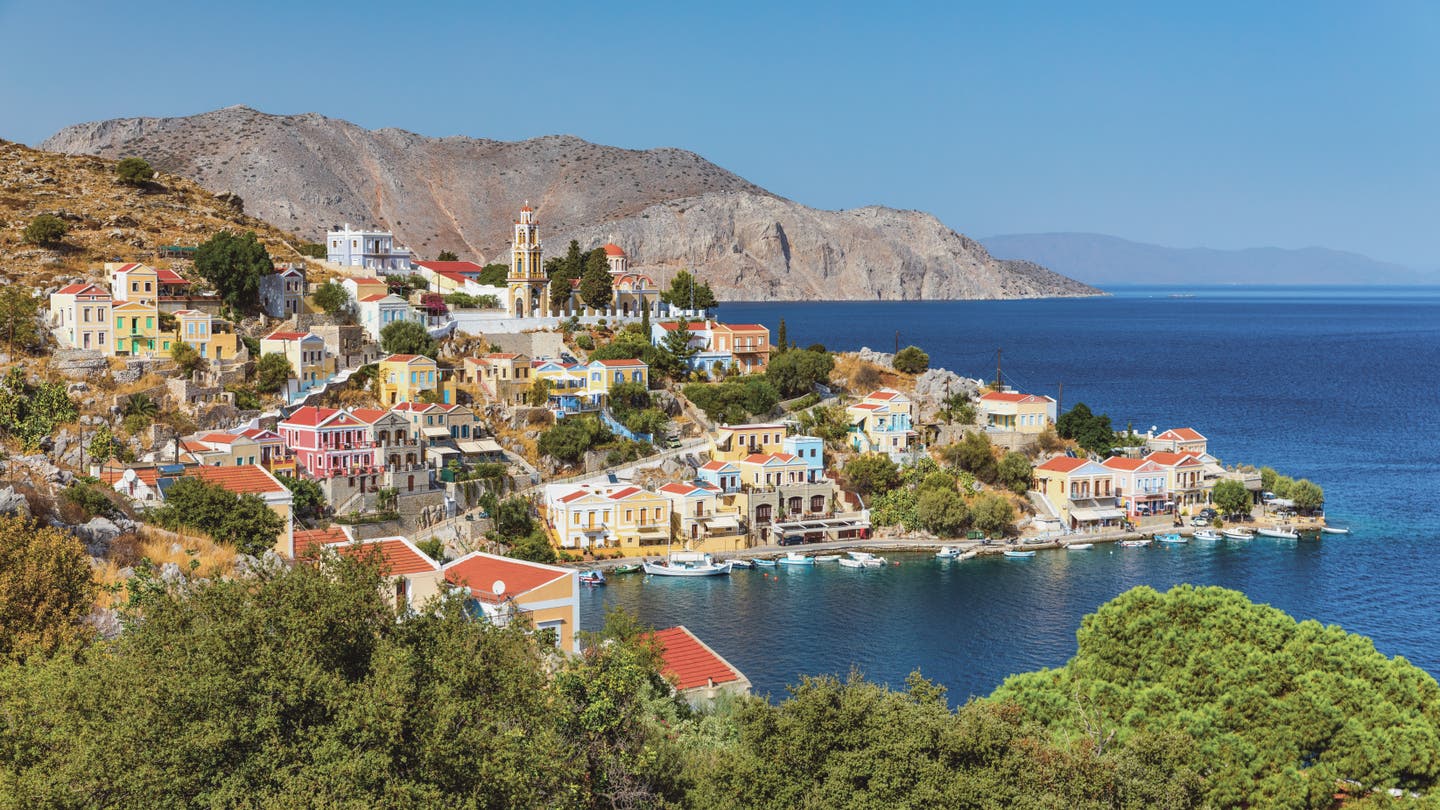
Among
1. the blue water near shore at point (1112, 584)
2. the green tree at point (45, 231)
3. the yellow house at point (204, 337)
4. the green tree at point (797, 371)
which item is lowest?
the blue water near shore at point (1112, 584)

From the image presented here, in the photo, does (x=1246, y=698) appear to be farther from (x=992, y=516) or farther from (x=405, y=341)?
(x=405, y=341)

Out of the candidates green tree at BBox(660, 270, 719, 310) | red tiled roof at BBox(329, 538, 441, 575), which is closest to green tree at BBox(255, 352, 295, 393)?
green tree at BBox(660, 270, 719, 310)

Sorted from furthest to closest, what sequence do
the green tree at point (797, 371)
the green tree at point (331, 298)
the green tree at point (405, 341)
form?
1. the green tree at point (797, 371)
2. the green tree at point (331, 298)
3. the green tree at point (405, 341)

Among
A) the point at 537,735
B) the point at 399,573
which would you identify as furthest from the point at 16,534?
the point at 537,735

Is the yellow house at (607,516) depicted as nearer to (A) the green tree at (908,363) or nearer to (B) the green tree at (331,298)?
(B) the green tree at (331,298)

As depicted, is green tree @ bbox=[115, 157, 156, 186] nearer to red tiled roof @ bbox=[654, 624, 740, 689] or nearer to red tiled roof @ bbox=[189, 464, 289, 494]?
red tiled roof @ bbox=[189, 464, 289, 494]

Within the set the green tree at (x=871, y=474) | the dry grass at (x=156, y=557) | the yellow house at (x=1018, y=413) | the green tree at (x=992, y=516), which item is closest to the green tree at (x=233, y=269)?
the green tree at (x=871, y=474)
